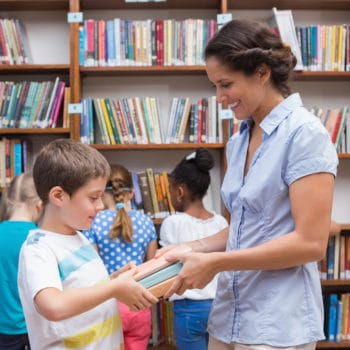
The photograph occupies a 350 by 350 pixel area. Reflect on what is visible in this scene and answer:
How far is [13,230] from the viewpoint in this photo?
242 cm

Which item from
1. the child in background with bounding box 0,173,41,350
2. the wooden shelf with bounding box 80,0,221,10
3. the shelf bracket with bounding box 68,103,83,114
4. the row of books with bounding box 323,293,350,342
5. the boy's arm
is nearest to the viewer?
the boy's arm

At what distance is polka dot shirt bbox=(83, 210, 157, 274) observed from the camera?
2.70 m

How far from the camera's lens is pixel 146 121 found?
11.2 feet

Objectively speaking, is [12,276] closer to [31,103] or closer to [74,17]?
[31,103]

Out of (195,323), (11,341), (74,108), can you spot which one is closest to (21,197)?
(11,341)

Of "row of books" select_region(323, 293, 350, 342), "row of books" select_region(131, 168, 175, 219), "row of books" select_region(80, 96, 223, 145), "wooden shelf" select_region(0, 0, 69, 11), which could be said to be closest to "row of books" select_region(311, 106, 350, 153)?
"row of books" select_region(80, 96, 223, 145)

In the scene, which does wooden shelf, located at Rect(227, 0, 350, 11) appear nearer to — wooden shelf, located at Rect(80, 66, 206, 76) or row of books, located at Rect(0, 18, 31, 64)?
wooden shelf, located at Rect(80, 66, 206, 76)

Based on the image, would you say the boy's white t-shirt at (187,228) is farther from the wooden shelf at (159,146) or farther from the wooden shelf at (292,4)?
the wooden shelf at (292,4)

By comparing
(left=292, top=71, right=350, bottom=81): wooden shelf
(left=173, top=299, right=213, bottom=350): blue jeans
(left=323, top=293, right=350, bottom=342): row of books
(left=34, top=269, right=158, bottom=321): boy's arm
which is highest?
(left=292, top=71, right=350, bottom=81): wooden shelf

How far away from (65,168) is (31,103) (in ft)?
7.10

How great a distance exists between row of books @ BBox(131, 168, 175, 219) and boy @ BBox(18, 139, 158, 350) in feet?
6.46

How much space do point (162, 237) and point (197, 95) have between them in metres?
1.24

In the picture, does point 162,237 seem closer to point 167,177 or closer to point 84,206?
point 167,177

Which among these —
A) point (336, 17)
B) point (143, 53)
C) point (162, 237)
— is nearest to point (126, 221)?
point (162, 237)
